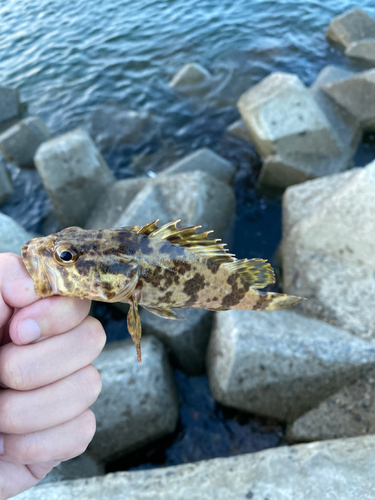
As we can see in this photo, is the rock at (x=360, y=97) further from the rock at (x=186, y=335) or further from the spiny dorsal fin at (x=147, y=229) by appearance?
the spiny dorsal fin at (x=147, y=229)

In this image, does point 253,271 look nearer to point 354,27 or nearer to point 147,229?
point 147,229

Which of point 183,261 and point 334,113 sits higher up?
point 183,261

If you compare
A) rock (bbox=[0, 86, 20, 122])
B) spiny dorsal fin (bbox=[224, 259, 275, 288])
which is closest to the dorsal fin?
spiny dorsal fin (bbox=[224, 259, 275, 288])

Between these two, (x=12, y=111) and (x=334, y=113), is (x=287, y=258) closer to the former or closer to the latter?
(x=334, y=113)

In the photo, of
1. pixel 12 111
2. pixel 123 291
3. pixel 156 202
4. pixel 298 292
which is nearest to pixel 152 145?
pixel 156 202

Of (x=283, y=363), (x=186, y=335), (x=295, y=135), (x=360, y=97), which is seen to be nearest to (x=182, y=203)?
(x=186, y=335)

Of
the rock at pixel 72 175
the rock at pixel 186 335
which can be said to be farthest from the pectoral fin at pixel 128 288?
the rock at pixel 72 175
